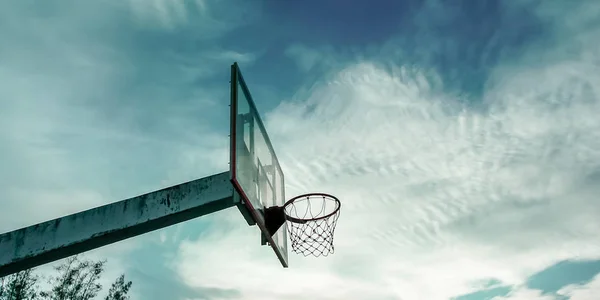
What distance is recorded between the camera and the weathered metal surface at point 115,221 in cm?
568

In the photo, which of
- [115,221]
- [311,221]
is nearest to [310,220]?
[311,221]

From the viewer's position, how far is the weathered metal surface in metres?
5.68

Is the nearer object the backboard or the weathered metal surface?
the backboard

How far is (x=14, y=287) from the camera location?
2014 cm

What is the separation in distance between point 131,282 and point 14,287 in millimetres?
6338

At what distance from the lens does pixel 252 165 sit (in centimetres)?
597

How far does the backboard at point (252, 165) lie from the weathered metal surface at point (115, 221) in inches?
13.6

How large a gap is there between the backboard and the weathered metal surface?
344 mm

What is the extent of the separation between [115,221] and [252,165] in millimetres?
1901

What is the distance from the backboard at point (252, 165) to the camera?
17.1ft

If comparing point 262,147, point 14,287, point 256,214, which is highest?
point 14,287

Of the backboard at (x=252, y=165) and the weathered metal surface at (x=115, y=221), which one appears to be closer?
the backboard at (x=252, y=165)

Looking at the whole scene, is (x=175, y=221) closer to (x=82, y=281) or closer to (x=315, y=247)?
(x=315, y=247)

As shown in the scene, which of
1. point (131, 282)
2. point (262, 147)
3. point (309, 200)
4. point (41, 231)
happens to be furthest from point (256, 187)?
point (131, 282)
